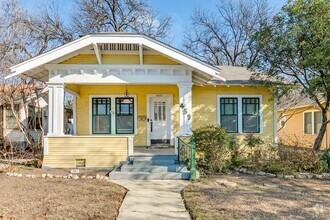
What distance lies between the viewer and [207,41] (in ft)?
99.1

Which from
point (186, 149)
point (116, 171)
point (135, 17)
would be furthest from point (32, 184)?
point (135, 17)

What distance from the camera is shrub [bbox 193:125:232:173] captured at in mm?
8656

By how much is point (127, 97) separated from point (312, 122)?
11259 millimetres

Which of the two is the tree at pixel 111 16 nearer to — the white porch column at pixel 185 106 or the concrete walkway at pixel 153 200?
the white porch column at pixel 185 106

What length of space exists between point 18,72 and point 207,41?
78.3 ft

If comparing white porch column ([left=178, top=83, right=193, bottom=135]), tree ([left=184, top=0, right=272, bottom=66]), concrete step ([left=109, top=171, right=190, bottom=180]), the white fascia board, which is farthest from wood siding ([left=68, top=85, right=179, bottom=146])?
tree ([left=184, top=0, right=272, bottom=66])

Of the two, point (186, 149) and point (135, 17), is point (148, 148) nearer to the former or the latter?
point (186, 149)

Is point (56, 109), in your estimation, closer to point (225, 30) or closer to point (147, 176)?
point (147, 176)

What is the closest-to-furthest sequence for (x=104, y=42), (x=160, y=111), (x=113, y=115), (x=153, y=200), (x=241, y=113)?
(x=153, y=200) < (x=104, y=42) < (x=241, y=113) < (x=113, y=115) < (x=160, y=111)

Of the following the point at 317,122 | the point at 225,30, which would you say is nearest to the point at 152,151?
the point at 317,122

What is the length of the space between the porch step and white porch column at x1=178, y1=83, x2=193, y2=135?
101 cm

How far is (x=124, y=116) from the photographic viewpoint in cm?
1204

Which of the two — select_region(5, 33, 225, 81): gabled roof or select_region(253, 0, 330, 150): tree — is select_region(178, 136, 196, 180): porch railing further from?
select_region(253, 0, 330, 150): tree

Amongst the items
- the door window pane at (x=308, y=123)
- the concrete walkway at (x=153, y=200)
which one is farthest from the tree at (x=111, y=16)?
the concrete walkway at (x=153, y=200)
